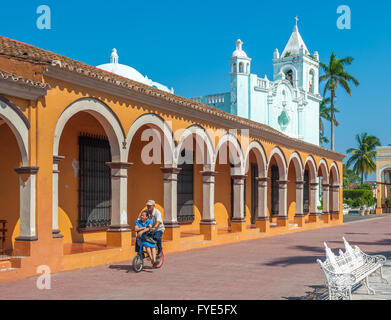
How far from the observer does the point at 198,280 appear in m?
8.35

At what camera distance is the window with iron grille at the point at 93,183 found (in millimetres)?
12398

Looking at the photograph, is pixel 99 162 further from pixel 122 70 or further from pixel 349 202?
pixel 349 202

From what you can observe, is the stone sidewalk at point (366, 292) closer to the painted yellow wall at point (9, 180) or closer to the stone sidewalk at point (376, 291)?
the stone sidewalk at point (376, 291)

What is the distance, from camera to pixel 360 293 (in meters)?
7.17

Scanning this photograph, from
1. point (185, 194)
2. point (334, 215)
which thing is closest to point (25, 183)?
point (185, 194)

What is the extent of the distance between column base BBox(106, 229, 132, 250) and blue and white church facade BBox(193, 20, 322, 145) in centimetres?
1764

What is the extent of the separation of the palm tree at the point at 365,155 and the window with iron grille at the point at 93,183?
176ft

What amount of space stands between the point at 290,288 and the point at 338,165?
20624mm

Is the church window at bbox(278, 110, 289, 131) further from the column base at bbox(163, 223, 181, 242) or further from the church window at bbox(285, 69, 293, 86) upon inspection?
the column base at bbox(163, 223, 181, 242)

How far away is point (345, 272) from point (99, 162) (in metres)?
7.70

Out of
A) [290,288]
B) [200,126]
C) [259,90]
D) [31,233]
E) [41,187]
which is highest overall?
[259,90]
